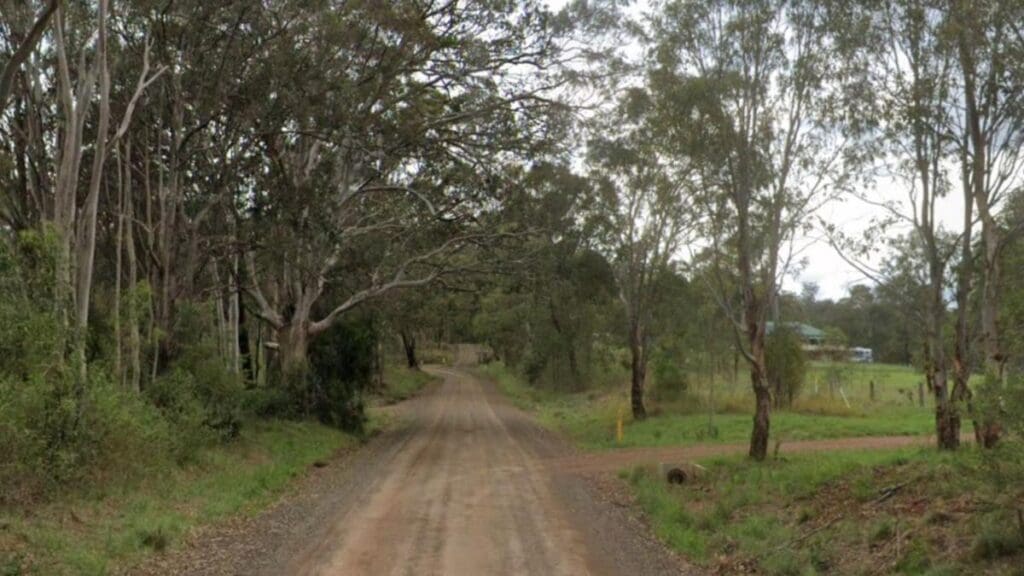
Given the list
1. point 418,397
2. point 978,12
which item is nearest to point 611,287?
point 978,12

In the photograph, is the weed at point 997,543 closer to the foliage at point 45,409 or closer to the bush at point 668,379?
the foliage at point 45,409

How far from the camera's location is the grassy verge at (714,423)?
82.9ft

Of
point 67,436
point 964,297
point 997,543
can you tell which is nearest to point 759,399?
point 964,297

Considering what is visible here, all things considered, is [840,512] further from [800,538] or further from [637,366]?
[637,366]

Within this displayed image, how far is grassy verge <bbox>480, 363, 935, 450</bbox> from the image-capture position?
25.3 m

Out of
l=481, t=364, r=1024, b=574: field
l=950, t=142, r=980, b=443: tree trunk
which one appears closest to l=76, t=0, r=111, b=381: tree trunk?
l=481, t=364, r=1024, b=574: field

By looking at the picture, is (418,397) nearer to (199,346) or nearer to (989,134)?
(199,346)

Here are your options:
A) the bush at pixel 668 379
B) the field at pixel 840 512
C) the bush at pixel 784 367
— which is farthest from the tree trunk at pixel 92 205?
the bush at pixel 784 367

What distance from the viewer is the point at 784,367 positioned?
3456 centimetres

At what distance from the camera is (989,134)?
14.4m

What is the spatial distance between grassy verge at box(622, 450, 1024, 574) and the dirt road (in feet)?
2.63

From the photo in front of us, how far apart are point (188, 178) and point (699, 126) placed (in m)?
12.0

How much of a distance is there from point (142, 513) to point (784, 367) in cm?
2693

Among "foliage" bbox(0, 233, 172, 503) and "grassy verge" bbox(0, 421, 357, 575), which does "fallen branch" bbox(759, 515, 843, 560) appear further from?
"foliage" bbox(0, 233, 172, 503)
